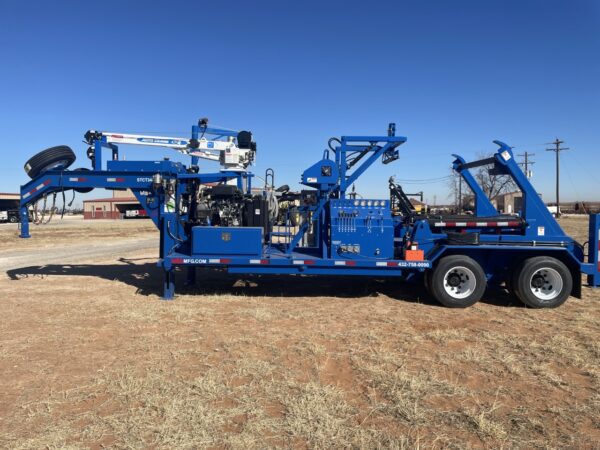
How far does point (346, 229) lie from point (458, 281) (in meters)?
2.10

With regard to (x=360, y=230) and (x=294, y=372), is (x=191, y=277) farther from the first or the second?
(x=294, y=372)

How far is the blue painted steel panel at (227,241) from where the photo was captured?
7617 mm

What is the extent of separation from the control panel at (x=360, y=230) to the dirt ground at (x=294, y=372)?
917mm

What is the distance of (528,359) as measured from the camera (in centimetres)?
496

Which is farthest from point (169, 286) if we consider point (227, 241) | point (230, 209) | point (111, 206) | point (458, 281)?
point (111, 206)

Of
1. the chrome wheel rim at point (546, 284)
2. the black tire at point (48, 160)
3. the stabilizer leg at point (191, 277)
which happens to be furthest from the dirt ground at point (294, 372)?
the black tire at point (48, 160)

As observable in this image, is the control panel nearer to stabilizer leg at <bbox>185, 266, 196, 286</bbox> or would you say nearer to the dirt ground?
the dirt ground

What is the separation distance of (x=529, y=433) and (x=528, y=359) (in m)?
1.75

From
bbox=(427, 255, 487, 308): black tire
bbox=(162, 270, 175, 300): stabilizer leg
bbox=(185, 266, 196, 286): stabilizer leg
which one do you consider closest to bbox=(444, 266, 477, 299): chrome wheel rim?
bbox=(427, 255, 487, 308): black tire

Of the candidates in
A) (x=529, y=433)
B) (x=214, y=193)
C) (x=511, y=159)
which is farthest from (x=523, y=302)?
(x=214, y=193)

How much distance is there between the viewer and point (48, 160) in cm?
850

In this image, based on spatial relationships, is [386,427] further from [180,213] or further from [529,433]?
[180,213]

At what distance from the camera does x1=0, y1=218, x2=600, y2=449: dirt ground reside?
3383mm

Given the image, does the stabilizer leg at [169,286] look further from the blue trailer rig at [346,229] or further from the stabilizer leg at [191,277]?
the stabilizer leg at [191,277]
